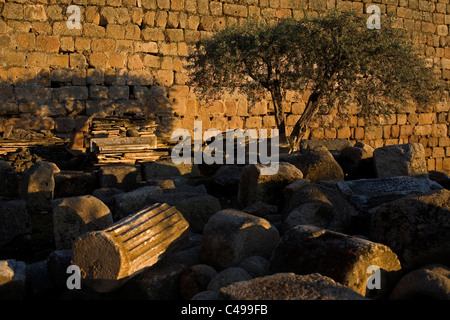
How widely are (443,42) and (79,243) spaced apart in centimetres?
1520

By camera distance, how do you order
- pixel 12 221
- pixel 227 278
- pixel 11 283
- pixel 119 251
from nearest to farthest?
pixel 227 278
pixel 119 251
pixel 11 283
pixel 12 221

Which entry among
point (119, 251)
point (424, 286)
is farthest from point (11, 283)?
point (424, 286)

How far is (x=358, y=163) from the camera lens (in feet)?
23.6

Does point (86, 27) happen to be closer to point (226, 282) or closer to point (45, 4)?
point (45, 4)

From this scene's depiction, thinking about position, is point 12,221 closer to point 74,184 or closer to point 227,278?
point 74,184

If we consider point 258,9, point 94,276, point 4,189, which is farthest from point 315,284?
point 258,9

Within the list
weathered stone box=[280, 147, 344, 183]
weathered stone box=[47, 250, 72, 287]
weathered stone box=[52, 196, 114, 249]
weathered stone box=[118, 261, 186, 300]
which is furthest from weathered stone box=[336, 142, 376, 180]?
weathered stone box=[47, 250, 72, 287]

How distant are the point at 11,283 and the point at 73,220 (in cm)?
105

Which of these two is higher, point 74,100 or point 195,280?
point 74,100

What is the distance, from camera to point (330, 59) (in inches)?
407

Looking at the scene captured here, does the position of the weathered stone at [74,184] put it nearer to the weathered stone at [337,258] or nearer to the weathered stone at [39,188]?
the weathered stone at [39,188]

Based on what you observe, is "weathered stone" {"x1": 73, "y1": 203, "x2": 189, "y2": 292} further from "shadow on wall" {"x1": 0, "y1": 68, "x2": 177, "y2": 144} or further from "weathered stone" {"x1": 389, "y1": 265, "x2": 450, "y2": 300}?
"shadow on wall" {"x1": 0, "y1": 68, "x2": 177, "y2": 144}

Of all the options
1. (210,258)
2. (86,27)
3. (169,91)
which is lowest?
(210,258)

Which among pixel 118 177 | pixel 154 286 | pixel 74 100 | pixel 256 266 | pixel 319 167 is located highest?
pixel 74 100
